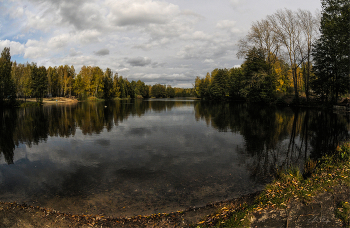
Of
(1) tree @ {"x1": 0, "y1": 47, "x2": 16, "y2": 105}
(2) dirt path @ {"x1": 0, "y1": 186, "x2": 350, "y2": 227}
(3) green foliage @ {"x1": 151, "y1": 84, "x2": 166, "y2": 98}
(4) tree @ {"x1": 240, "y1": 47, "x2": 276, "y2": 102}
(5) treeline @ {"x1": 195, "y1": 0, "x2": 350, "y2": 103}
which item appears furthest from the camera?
(3) green foliage @ {"x1": 151, "y1": 84, "x2": 166, "y2": 98}

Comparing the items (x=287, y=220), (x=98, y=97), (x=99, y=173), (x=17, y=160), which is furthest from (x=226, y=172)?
(x=98, y=97)

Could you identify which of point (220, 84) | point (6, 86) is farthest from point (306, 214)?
point (220, 84)

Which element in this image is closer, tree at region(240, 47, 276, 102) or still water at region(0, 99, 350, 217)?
still water at region(0, 99, 350, 217)

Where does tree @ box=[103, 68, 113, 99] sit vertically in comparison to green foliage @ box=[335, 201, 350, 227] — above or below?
above

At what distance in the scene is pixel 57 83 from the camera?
86.5m

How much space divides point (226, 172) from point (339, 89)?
113 feet

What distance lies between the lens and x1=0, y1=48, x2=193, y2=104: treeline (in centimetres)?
5044

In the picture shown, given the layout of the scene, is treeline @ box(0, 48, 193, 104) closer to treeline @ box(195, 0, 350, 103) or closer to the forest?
the forest

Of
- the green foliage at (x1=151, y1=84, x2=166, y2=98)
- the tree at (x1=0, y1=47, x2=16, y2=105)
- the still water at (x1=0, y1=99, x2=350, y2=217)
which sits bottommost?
the still water at (x1=0, y1=99, x2=350, y2=217)

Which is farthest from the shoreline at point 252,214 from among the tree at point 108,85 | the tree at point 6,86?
the tree at point 108,85

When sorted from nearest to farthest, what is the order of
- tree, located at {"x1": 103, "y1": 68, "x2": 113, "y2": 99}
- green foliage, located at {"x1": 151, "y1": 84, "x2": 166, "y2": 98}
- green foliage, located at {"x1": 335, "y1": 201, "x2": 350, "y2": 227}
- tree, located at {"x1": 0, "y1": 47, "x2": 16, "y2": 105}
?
green foliage, located at {"x1": 335, "y1": 201, "x2": 350, "y2": 227} < tree, located at {"x1": 0, "y1": 47, "x2": 16, "y2": 105} < tree, located at {"x1": 103, "y1": 68, "x2": 113, "y2": 99} < green foliage, located at {"x1": 151, "y1": 84, "x2": 166, "y2": 98}

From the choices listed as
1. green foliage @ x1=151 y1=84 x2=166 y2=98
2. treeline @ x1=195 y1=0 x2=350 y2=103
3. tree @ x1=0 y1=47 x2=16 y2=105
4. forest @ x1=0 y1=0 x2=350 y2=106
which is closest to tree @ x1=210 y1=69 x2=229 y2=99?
forest @ x1=0 y1=0 x2=350 y2=106

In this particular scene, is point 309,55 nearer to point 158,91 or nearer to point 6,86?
point 6,86

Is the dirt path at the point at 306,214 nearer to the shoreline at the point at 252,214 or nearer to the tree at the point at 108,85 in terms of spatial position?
the shoreline at the point at 252,214
